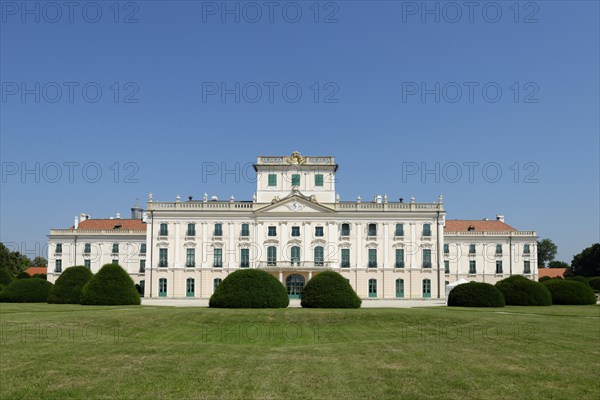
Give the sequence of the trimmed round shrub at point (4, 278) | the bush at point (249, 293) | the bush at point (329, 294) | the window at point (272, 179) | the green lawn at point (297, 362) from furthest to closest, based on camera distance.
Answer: the window at point (272, 179)
the trimmed round shrub at point (4, 278)
the bush at point (329, 294)
the bush at point (249, 293)
the green lawn at point (297, 362)

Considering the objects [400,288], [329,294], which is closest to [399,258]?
[400,288]

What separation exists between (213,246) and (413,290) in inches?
821

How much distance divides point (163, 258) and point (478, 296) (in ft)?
115

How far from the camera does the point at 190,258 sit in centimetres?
6141

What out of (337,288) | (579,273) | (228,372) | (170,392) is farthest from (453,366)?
(579,273)

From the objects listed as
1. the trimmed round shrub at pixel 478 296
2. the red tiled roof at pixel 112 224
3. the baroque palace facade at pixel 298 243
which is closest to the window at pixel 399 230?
the baroque palace facade at pixel 298 243

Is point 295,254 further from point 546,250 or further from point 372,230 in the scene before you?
point 546,250

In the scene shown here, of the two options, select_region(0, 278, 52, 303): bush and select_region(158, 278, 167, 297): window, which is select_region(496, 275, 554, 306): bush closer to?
select_region(0, 278, 52, 303): bush

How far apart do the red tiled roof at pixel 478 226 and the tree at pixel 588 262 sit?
64.7ft

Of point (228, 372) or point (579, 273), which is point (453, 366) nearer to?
point (228, 372)

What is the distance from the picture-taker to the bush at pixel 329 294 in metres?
33.8

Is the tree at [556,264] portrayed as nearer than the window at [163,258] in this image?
No

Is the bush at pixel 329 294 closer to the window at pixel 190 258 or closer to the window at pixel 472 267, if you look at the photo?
the window at pixel 190 258

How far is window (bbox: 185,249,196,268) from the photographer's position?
201 feet
